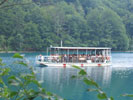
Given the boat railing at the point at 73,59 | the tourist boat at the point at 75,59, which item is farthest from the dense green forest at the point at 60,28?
the boat railing at the point at 73,59

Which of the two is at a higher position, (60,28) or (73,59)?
(60,28)

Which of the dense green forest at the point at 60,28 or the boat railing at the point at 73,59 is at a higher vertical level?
the dense green forest at the point at 60,28

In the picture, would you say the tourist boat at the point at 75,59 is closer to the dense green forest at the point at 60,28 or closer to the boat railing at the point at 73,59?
the boat railing at the point at 73,59

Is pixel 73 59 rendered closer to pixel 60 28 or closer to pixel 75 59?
pixel 75 59

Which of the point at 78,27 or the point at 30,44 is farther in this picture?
the point at 78,27

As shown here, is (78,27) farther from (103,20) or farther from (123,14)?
(123,14)

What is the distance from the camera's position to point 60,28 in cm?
6244

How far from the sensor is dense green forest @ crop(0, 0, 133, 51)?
182ft

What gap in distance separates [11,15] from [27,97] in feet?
173

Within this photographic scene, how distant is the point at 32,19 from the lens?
2362 inches

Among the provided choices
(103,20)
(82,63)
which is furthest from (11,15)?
(82,63)

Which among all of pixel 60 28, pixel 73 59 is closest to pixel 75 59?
pixel 73 59

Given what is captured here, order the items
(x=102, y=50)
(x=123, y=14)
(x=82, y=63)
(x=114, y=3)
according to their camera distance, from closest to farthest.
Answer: (x=82, y=63) → (x=102, y=50) → (x=123, y=14) → (x=114, y=3)

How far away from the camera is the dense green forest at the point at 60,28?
182 ft
